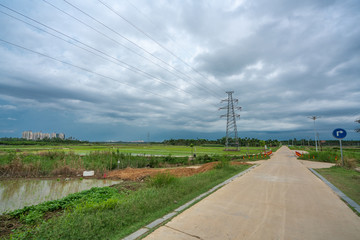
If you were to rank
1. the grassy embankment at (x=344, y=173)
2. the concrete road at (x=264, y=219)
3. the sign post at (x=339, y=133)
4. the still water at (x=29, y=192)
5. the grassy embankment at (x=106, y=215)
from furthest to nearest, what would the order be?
the sign post at (x=339, y=133) → the still water at (x=29, y=192) → the grassy embankment at (x=344, y=173) → the concrete road at (x=264, y=219) → the grassy embankment at (x=106, y=215)

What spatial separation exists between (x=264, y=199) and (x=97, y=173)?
45.6 feet

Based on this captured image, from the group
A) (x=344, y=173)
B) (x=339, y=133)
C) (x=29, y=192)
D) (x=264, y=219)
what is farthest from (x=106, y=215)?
(x=339, y=133)

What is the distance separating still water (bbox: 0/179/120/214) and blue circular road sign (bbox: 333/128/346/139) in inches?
672

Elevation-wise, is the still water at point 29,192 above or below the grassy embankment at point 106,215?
below

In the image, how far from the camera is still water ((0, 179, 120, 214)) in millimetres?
8297

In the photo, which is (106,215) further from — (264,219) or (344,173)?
(344,173)

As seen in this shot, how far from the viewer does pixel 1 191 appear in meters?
10.4

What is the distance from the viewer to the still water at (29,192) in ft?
27.2

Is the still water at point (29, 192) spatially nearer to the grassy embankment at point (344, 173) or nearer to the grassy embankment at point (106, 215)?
the grassy embankment at point (106, 215)

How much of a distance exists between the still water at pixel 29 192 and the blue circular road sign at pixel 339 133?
1708 cm

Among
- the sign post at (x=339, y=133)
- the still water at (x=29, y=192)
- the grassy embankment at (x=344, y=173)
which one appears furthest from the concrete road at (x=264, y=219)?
the sign post at (x=339, y=133)

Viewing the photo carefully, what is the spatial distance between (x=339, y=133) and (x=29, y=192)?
20.4 metres

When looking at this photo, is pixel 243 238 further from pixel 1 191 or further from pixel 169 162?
pixel 169 162

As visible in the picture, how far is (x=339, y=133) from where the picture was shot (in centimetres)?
1336
